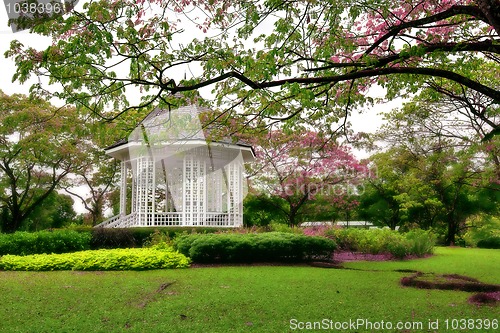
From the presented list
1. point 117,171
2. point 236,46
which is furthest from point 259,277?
point 117,171

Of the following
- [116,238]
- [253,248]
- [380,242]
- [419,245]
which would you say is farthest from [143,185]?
[419,245]

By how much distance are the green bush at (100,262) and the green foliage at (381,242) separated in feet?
19.5

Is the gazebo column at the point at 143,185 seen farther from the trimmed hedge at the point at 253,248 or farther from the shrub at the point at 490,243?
the shrub at the point at 490,243

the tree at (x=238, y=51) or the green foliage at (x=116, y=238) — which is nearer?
the tree at (x=238, y=51)

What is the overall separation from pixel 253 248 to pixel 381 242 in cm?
481

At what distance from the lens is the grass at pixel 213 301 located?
225 inches

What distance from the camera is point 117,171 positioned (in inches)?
1061

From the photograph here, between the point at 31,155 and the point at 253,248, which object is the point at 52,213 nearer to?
the point at 31,155

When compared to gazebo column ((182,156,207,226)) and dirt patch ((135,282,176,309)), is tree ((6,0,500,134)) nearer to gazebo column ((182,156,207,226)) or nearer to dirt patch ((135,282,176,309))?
dirt patch ((135,282,176,309))

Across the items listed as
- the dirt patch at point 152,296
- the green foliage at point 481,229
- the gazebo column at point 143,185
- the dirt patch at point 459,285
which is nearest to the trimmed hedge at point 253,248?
the dirt patch at point 459,285

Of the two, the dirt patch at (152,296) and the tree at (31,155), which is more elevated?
the tree at (31,155)

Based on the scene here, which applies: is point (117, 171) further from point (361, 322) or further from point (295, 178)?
point (361, 322)

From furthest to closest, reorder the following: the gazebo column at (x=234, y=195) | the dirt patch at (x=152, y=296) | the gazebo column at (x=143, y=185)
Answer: the gazebo column at (x=234, y=195) → the gazebo column at (x=143, y=185) → the dirt patch at (x=152, y=296)

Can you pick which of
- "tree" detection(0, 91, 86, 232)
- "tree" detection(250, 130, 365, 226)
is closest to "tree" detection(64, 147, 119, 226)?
"tree" detection(0, 91, 86, 232)
